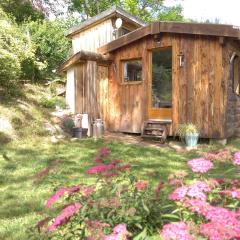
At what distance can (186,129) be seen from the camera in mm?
9773

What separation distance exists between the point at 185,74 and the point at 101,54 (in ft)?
10.7

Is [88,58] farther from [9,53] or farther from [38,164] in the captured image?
[38,164]

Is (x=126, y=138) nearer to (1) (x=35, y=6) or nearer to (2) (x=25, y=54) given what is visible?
(2) (x=25, y=54)

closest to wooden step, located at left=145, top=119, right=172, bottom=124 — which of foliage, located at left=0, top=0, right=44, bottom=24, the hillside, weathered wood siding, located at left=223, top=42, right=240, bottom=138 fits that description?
weathered wood siding, located at left=223, top=42, right=240, bottom=138

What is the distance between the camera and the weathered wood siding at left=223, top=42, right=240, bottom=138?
9.81 metres

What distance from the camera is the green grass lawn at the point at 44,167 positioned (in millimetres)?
4539

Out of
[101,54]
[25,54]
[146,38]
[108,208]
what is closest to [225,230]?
[108,208]

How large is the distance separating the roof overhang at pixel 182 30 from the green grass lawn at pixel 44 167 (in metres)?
3.33

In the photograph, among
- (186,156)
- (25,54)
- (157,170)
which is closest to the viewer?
(157,170)

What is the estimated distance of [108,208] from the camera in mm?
2770

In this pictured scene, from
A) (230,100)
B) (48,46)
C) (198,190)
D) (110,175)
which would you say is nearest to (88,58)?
(230,100)

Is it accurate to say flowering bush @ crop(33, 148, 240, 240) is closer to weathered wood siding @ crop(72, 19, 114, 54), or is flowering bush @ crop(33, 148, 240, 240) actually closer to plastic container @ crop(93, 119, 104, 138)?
plastic container @ crop(93, 119, 104, 138)

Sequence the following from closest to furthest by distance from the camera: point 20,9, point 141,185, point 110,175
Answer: point 141,185, point 110,175, point 20,9

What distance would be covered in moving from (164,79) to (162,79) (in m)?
0.08
